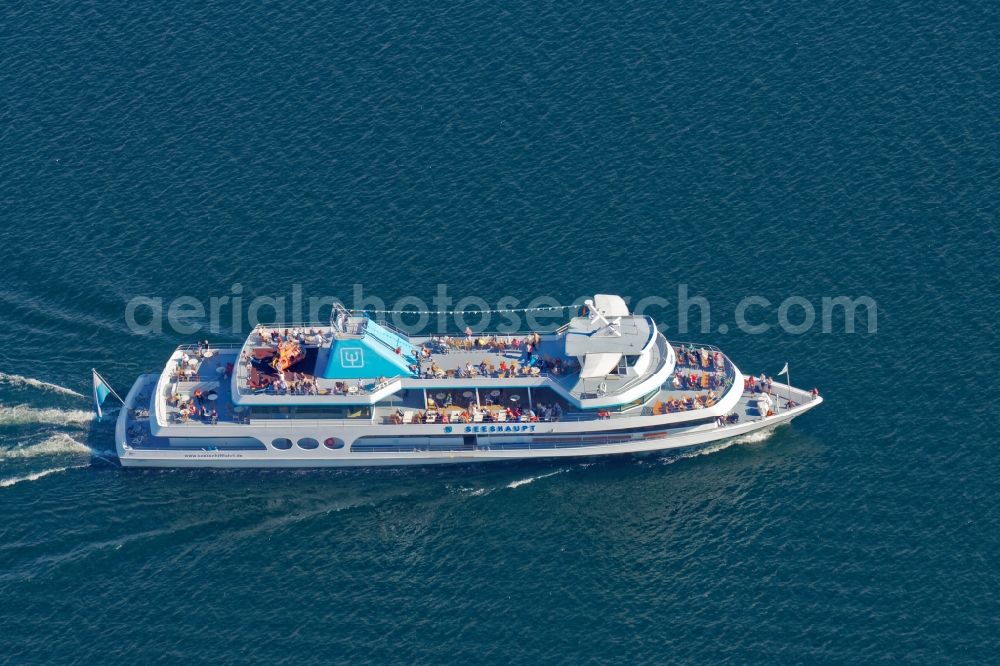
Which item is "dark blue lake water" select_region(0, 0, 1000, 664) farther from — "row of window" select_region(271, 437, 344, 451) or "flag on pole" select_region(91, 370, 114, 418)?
"row of window" select_region(271, 437, 344, 451)

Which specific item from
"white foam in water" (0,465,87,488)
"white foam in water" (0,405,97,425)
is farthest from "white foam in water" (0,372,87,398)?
"white foam in water" (0,465,87,488)

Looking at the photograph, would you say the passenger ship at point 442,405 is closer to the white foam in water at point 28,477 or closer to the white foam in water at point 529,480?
the white foam in water at point 529,480

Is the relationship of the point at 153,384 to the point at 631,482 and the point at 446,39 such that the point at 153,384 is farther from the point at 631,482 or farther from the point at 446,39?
the point at 446,39

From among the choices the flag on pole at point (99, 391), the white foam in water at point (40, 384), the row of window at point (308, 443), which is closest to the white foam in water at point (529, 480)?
the row of window at point (308, 443)

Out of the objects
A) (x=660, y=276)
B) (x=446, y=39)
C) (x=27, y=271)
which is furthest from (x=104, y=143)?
(x=660, y=276)

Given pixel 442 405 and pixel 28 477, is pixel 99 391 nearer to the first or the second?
pixel 28 477

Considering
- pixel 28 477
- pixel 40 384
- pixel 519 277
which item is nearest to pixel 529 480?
pixel 519 277
